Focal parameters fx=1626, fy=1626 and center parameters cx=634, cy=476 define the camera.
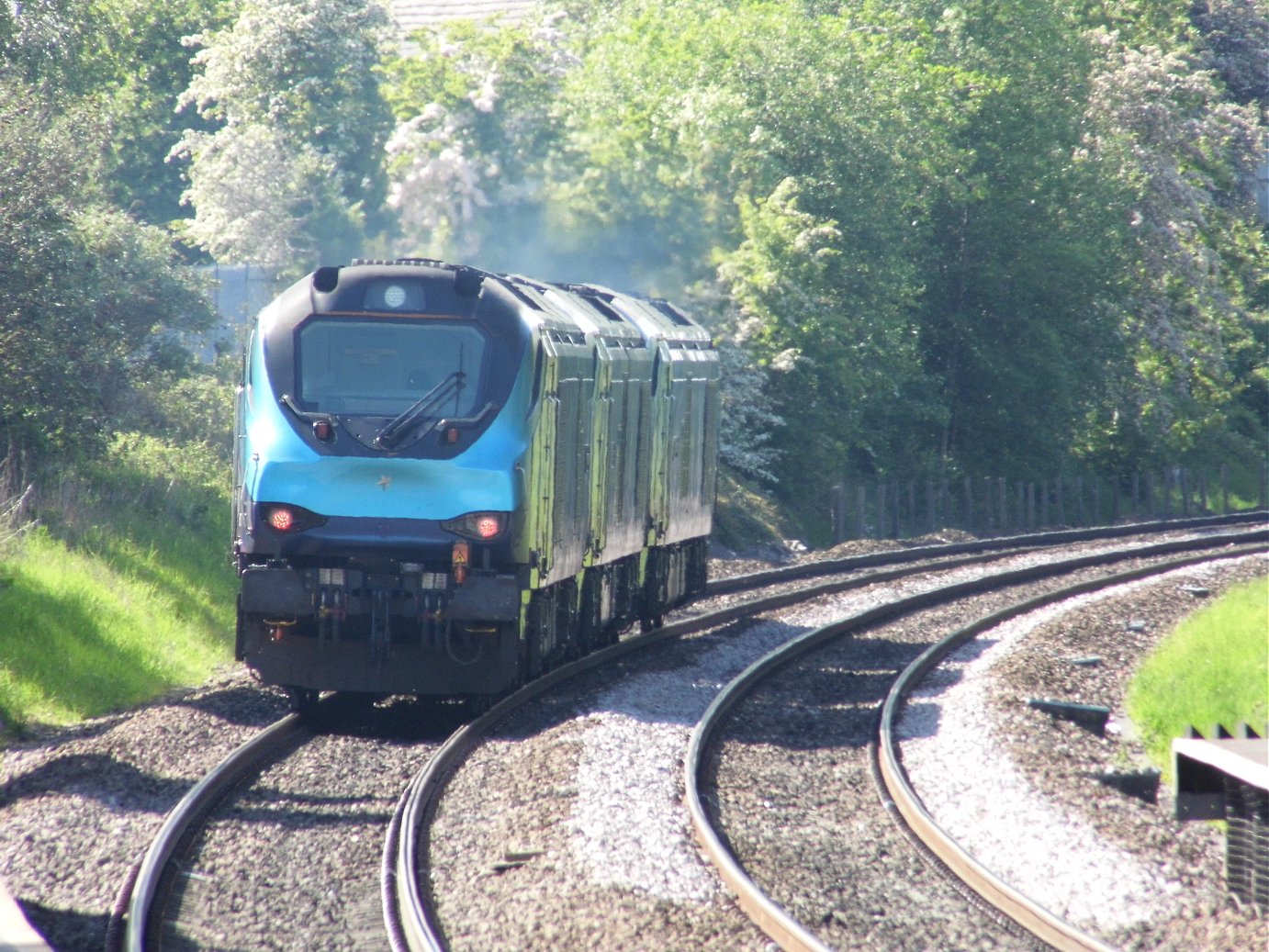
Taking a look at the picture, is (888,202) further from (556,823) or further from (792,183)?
(556,823)

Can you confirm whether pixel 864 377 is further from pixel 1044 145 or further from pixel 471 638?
pixel 471 638

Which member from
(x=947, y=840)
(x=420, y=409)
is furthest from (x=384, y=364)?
(x=947, y=840)

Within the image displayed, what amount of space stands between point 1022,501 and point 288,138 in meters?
19.6

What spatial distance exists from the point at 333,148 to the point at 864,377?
15.3m

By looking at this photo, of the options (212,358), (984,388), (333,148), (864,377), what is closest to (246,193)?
(333,148)

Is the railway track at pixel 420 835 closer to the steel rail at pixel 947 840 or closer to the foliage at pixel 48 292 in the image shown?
the steel rail at pixel 947 840

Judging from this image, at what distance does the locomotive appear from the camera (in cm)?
1162

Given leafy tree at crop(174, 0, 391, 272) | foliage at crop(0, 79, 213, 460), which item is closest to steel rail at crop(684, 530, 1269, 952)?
foliage at crop(0, 79, 213, 460)

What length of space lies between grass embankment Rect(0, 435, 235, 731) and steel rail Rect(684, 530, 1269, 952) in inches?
190

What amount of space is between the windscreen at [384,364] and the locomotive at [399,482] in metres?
0.01

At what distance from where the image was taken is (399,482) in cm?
1164

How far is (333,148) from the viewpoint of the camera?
40.8 metres

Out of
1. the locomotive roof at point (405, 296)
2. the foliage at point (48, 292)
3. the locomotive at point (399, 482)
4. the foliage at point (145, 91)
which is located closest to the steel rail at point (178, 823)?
the locomotive at point (399, 482)

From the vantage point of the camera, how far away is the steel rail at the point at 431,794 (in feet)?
23.4
